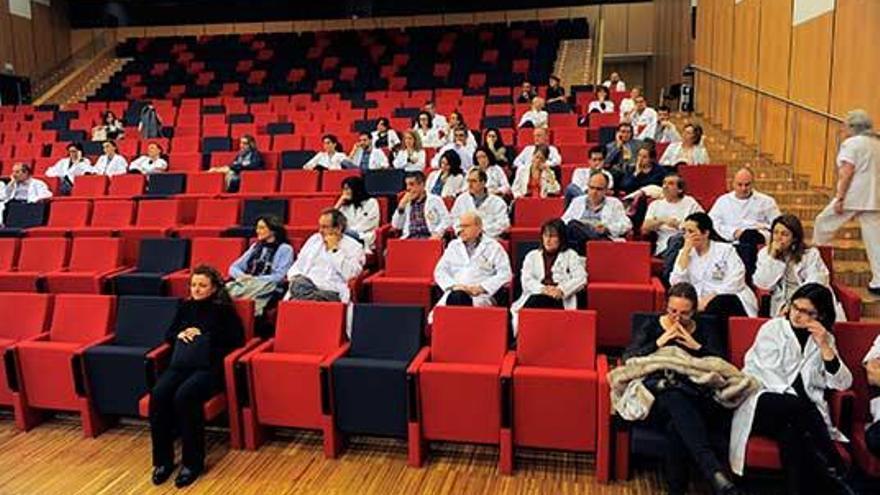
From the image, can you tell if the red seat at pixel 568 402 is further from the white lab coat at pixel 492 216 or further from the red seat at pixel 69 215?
the red seat at pixel 69 215

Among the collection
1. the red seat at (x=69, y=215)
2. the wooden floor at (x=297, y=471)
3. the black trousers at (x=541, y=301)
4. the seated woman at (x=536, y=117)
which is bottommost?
the wooden floor at (x=297, y=471)

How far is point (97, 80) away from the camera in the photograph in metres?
14.4

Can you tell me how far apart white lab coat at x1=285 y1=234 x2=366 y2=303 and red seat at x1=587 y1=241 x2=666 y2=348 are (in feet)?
4.66

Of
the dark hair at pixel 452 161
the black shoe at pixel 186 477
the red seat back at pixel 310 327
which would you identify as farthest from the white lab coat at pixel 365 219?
the black shoe at pixel 186 477

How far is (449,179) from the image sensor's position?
18.9ft

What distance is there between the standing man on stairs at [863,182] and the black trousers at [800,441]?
6.34 ft

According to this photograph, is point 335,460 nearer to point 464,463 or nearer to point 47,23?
point 464,463

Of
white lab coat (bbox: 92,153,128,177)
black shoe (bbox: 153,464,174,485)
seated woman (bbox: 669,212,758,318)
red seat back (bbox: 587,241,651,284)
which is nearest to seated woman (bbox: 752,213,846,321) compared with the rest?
seated woman (bbox: 669,212,758,318)

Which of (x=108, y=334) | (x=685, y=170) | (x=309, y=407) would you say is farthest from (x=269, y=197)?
(x=685, y=170)

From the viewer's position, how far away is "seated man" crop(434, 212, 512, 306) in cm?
406

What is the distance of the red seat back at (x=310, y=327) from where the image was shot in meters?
3.62

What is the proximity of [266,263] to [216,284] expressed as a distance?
0.80 m

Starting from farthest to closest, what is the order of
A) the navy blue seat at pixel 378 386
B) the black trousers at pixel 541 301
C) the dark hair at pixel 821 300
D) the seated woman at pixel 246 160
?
1. the seated woman at pixel 246 160
2. the black trousers at pixel 541 301
3. the navy blue seat at pixel 378 386
4. the dark hair at pixel 821 300

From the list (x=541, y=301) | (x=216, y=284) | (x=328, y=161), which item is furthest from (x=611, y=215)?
(x=328, y=161)
